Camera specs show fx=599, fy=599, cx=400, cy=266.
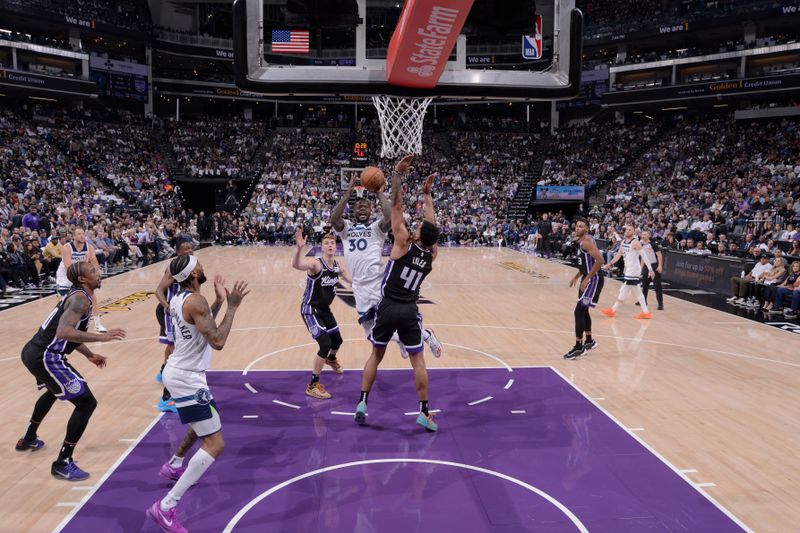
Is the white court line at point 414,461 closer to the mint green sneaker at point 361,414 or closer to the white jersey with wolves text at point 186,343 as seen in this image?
the mint green sneaker at point 361,414

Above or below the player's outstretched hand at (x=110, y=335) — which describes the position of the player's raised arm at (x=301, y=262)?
above

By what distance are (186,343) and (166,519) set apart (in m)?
1.13

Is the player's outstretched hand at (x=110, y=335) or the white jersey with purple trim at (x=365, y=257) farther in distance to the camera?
the white jersey with purple trim at (x=365, y=257)

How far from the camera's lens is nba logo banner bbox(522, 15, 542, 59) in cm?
734

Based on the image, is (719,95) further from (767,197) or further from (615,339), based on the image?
(615,339)

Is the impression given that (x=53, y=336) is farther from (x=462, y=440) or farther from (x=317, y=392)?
(x=462, y=440)

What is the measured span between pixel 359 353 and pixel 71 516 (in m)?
4.84

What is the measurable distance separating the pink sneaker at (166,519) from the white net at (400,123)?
23.0 ft

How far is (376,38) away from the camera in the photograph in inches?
287

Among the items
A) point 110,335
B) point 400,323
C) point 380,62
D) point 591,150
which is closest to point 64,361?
point 110,335

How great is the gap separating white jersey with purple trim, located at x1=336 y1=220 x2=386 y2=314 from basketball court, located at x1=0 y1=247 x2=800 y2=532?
115cm

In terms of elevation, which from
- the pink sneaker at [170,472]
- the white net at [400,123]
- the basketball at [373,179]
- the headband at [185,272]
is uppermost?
the white net at [400,123]

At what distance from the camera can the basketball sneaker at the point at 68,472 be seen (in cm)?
464

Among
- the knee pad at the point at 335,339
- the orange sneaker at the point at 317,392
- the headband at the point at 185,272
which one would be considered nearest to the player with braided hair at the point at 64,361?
the headband at the point at 185,272
